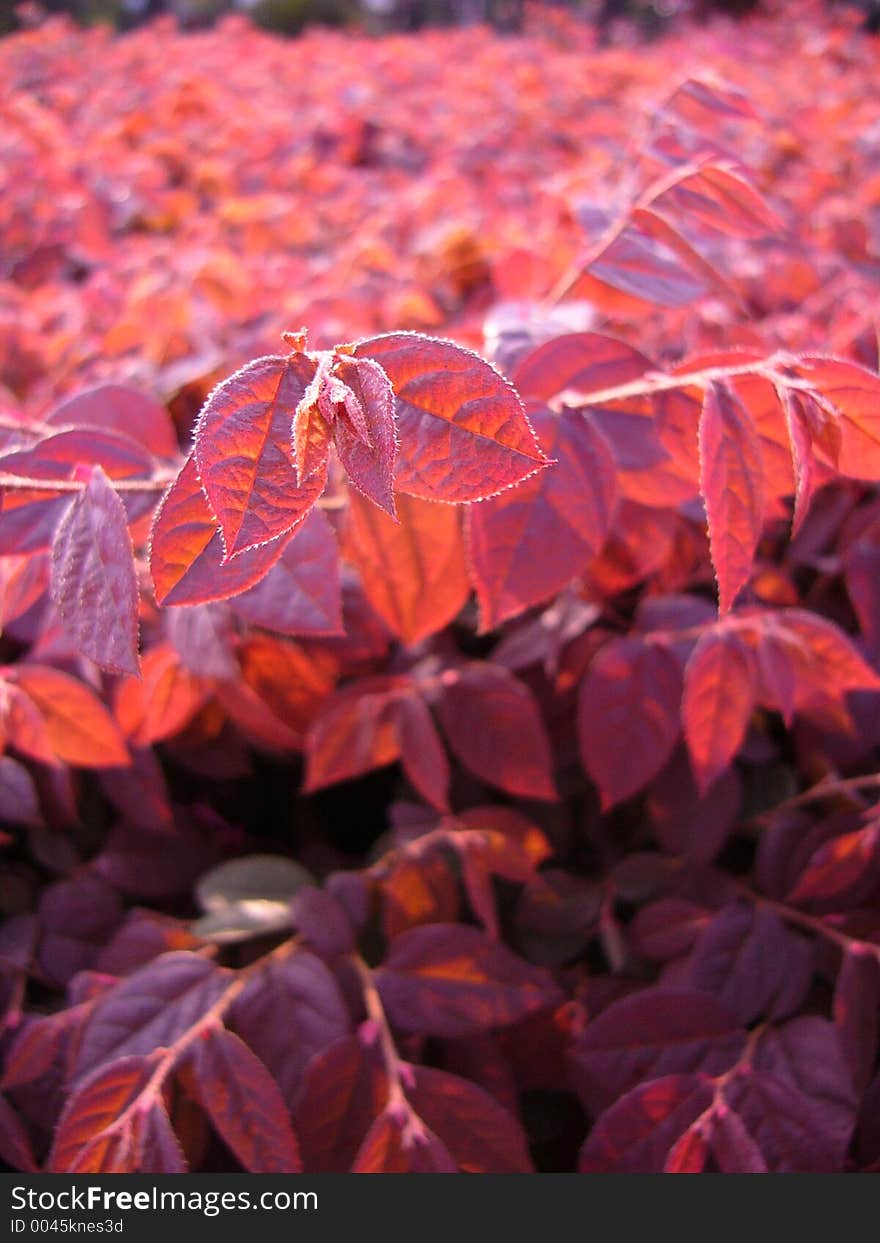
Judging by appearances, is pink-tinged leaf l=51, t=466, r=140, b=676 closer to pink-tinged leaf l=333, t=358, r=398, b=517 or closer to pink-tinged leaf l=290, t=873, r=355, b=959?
pink-tinged leaf l=333, t=358, r=398, b=517

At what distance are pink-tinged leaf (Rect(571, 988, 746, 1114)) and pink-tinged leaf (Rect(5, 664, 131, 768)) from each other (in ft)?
1.63

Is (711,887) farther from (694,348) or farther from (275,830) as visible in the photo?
(694,348)

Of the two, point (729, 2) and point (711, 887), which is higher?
point (729, 2)

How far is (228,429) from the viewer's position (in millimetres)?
517

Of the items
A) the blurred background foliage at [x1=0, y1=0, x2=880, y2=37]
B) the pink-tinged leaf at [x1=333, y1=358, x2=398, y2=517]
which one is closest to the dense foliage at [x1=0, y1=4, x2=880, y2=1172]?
the pink-tinged leaf at [x1=333, y1=358, x2=398, y2=517]

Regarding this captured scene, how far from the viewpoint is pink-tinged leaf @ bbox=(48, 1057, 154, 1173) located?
0.72m

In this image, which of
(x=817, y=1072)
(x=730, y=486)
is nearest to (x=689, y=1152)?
(x=817, y=1072)

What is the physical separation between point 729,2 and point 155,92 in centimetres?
645

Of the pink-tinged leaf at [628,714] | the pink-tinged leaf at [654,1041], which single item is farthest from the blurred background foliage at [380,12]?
the pink-tinged leaf at [654,1041]

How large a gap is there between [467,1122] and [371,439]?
0.57 meters

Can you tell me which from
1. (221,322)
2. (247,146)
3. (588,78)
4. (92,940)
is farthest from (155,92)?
(92,940)

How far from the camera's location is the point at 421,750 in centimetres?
92

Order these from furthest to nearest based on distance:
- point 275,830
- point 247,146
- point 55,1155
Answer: point 247,146 < point 275,830 < point 55,1155

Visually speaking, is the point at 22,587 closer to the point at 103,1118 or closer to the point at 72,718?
the point at 72,718
